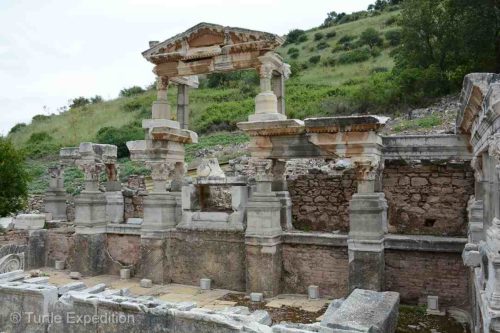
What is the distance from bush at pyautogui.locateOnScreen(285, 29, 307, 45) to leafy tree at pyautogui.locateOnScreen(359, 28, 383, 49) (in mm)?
10836

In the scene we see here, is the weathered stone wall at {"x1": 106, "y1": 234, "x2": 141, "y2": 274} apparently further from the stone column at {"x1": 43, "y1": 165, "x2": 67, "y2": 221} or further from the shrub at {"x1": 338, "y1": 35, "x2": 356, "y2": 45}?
the shrub at {"x1": 338, "y1": 35, "x2": 356, "y2": 45}

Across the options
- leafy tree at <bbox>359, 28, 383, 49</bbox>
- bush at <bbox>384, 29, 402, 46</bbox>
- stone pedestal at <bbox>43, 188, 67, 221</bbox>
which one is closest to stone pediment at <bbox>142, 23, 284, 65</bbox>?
stone pedestal at <bbox>43, 188, 67, 221</bbox>

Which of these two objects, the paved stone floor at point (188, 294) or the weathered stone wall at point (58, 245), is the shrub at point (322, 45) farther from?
the paved stone floor at point (188, 294)

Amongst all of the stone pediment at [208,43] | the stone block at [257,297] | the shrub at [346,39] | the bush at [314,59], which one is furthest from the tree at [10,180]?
the shrub at [346,39]

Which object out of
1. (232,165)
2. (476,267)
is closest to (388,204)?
(476,267)

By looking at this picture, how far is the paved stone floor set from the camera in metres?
9.21

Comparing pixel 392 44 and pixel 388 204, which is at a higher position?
pixel 392 44

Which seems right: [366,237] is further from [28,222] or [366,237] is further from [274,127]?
[28,222]

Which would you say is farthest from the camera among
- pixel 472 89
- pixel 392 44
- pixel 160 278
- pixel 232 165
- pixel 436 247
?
pixel 392 44

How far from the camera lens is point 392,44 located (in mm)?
41719

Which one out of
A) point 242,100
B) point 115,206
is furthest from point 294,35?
point 115,206

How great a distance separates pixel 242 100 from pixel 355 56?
11.6m

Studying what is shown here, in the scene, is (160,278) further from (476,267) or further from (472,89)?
(472,89)

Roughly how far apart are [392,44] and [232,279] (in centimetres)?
3608
